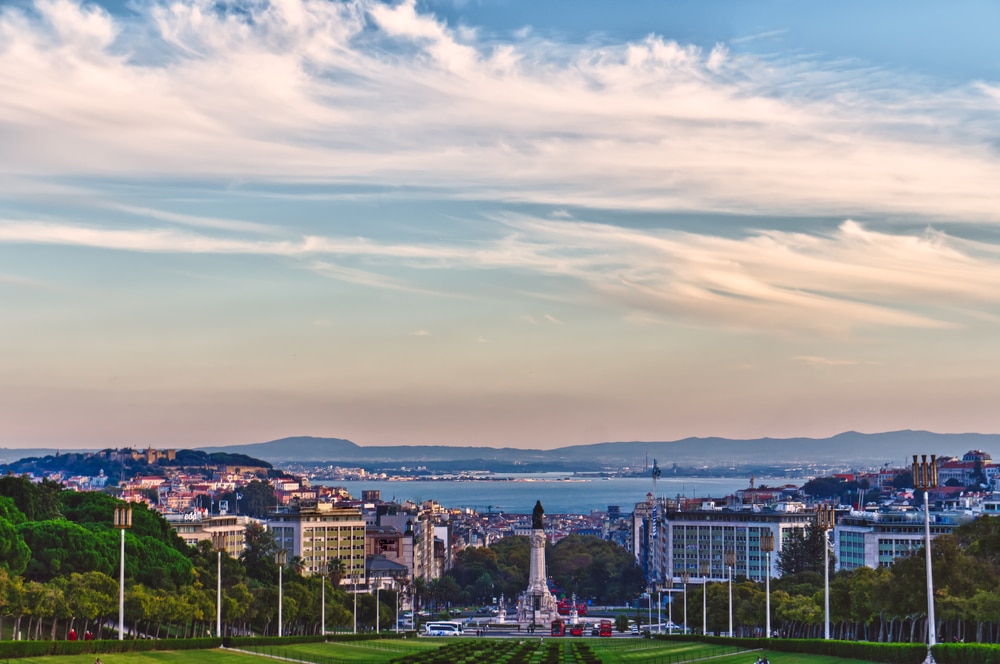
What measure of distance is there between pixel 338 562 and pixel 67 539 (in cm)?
9659

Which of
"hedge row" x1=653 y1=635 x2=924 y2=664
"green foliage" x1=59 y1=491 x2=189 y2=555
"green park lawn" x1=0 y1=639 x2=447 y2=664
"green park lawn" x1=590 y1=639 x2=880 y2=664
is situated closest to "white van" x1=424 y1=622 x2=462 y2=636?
"green foliage" x1=59 y1=491 x2=189 y2=555

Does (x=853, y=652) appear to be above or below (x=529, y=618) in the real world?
above

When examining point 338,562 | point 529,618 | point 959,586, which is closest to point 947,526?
point 529,618

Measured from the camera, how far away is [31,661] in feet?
153

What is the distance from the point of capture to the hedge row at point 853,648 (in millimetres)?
47969

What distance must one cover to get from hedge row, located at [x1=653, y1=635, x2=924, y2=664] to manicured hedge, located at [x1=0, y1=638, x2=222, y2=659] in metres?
25.9

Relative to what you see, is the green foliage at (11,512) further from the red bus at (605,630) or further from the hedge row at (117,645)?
the red bus at (605,630)

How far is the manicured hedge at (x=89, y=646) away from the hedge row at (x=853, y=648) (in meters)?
25.9

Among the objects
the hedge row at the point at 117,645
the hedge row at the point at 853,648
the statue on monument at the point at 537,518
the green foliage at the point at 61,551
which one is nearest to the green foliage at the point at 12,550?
the green foliage at the point at 61,551

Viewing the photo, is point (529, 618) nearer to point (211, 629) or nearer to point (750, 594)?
point (750, 594)

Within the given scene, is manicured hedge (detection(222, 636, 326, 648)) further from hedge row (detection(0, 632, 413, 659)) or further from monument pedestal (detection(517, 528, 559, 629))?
monument pedestal (detection(517, 528, 559, 629))

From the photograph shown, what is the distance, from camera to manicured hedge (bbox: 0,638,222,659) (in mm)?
47062

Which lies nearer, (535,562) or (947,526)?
(947,526)

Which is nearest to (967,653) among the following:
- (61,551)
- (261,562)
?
(61,551)
